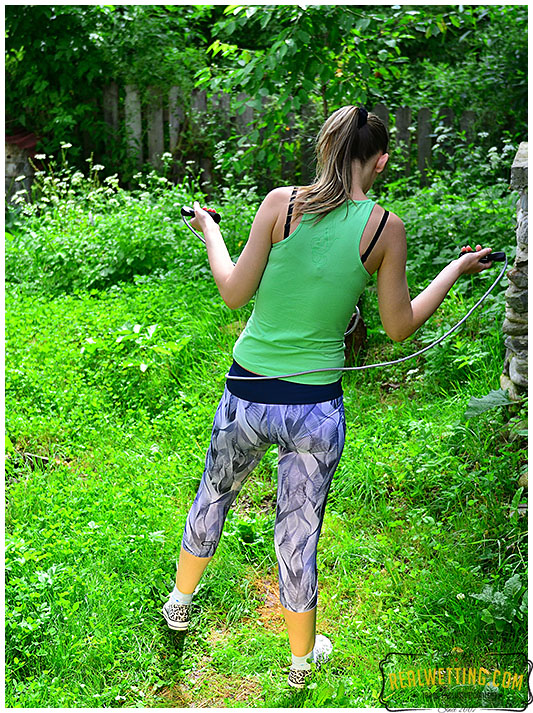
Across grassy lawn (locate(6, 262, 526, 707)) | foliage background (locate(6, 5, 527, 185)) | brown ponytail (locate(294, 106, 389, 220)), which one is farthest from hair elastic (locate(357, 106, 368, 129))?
foliage background (locate(6, 5, 527, 185))

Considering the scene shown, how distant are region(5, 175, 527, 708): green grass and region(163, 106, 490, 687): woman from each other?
33cm

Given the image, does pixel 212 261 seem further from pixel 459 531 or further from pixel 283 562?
pixel 459 531

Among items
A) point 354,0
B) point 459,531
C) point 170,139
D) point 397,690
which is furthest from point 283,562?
point 170,139

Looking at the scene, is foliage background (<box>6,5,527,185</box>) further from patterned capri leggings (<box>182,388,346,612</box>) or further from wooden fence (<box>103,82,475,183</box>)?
patterned capri leggings (<box>182,388,346,612</box>)

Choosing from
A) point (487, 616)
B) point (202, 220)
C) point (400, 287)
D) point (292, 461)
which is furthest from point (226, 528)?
point (400, 287)

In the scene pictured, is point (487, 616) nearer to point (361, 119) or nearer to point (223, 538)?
point (223, 538)

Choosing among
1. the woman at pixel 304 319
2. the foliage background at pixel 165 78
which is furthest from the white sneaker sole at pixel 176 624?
the foliage background at pixel 165 78

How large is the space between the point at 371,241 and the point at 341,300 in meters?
0.19

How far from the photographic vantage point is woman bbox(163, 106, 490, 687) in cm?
206

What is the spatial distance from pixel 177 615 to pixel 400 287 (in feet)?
4.76

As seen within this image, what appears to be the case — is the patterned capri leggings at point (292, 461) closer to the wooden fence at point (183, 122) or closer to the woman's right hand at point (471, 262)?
the woman's right hand at point (471, 262)

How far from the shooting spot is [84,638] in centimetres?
255

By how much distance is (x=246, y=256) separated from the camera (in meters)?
2.17

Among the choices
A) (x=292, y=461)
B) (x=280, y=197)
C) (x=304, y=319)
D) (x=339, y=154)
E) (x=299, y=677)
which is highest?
(x=339, y=154)
